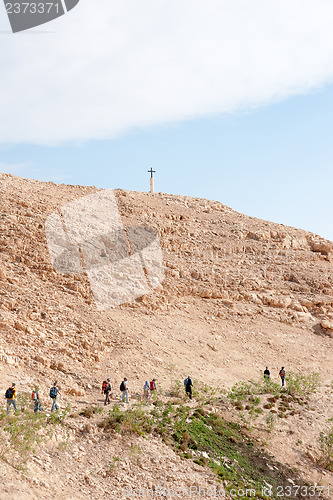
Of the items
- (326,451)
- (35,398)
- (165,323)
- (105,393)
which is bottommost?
(326,451)

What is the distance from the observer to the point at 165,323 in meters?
18.6

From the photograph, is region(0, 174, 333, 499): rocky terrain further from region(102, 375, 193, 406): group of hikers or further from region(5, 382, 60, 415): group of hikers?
region(5, 382, 60, 415): group of hikers

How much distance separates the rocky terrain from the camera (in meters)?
10.2

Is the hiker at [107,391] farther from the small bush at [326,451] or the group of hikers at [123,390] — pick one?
the small bush at [326,451]

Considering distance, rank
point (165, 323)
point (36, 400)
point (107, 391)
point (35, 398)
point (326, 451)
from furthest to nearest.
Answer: point (165, 323) < point (326, 451) < point (107, 391) < point (35, 398) < point (36, 400)

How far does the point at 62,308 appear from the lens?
54.2ft

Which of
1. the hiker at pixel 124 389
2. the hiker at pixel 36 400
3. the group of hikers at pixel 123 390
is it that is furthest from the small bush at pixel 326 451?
the hiker at pixel 36 400

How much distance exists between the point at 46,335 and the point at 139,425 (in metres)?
4.90

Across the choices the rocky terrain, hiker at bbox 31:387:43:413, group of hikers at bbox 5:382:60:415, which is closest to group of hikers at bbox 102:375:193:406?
the rocky terrain

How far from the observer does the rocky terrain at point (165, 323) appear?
10164 mm

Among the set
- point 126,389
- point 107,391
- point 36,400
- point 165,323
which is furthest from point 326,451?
point 36,400

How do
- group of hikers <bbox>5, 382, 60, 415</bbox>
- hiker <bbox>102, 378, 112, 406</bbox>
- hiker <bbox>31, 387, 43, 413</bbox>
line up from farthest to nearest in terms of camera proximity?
hiker <bbox>102, 378, 112, 406</bbox>, hiker <bbox>31, 387, 43, 413</bbox>, group of hikers <bbox>5, 382, 60, 415</bbox>

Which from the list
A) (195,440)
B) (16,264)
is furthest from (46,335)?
(195,440)

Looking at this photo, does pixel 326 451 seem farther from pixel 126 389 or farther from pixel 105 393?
pixel 105 393
